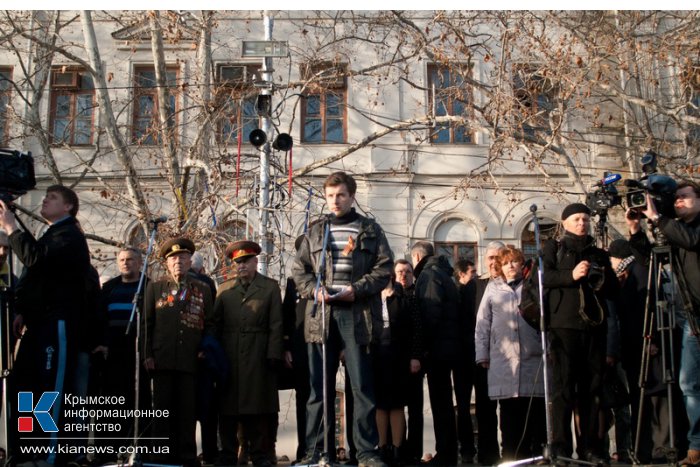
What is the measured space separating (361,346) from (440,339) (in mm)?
1819

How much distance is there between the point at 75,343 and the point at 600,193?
13.9 feet

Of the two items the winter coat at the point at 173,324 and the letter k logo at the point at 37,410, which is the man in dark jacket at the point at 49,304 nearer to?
the letter k logo at the point at 37,410

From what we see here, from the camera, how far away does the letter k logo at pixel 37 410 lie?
7230 millimetres

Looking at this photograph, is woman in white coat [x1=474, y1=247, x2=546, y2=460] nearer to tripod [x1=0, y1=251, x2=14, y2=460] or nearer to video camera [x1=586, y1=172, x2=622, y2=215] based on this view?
video camera [x1=586, y1=172, x2=622, y2=215]

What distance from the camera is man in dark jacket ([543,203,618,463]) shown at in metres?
7.83

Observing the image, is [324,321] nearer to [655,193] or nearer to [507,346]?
[507,346]

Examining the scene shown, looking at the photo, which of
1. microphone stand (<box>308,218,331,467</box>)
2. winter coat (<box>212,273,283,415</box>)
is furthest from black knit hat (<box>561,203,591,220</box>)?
winter coat (<box>212,273,283,415</box>)

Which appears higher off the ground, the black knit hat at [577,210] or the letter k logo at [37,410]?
the black knit hat at [577,210]

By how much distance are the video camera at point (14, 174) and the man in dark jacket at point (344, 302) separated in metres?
2.21

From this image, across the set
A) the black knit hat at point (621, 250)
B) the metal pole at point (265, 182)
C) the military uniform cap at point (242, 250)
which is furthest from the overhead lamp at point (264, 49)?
the black knit hat at point (621, 250)

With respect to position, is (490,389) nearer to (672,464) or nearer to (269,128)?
(672,464)

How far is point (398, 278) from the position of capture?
9812 millimetres

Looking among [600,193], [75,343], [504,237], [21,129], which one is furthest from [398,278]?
[21,129]

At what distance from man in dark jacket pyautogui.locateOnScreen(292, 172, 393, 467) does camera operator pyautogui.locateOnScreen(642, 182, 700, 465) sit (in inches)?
82.8
